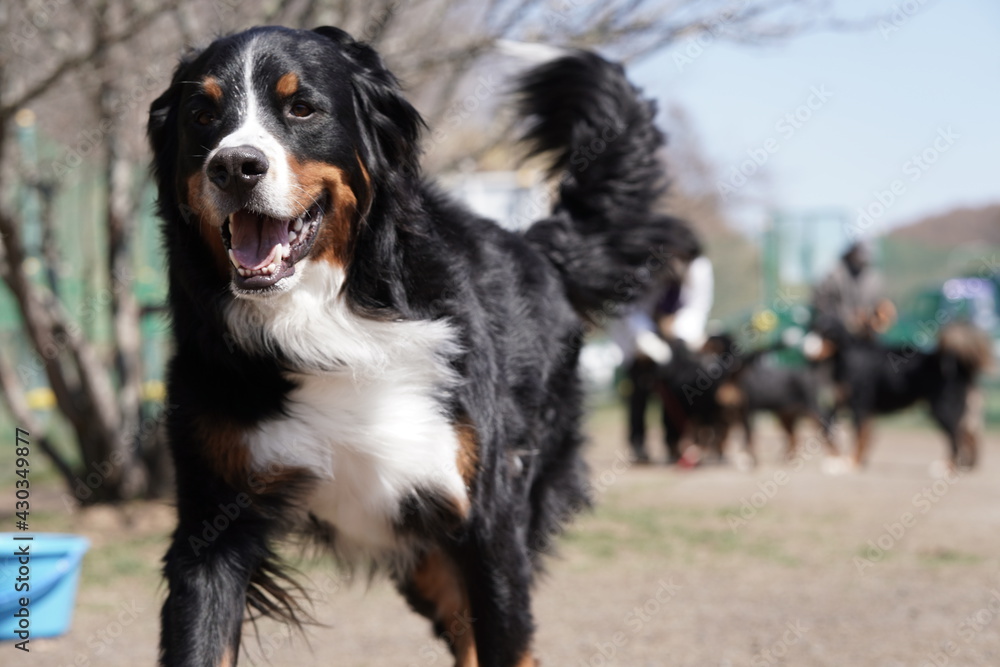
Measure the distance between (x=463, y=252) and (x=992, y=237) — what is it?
2567cm

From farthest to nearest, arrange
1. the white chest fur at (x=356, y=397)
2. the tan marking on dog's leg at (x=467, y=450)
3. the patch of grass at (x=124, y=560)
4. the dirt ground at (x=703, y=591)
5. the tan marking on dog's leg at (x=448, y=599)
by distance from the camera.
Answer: the patch of grass at (x=124, y=560) < the dirt ground at (x=703, y=591) < the tan marking on dog's leg at (x=448, y=599) < the tan marking on dog's leg at (x=467, y=450) < the white chest fur at (x=356, y=397)

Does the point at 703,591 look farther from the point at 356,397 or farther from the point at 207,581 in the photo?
the point at 207,581

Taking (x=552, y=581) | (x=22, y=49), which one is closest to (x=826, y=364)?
(x=552, y=581)

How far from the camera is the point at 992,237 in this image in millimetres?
25875

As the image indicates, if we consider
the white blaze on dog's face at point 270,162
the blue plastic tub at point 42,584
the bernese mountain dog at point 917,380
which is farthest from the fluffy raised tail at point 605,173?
the bernese mountain dog at point 917,380

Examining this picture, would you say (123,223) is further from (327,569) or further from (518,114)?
(518,114)

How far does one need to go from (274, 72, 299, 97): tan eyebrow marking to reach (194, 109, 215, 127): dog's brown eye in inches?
7.2

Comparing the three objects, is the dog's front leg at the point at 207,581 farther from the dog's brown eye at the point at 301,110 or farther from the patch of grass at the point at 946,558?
the patch of grass at the point at 946,558

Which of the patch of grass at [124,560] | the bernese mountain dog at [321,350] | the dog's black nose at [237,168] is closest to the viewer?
the dog's black nose at [237,168]

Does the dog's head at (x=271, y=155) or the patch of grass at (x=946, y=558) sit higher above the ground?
the dog's head at (x=271, y=155)

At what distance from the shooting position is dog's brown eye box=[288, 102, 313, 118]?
2.74m

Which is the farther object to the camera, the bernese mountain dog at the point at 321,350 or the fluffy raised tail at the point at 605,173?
the fluffy raised tail at the point at 605,173

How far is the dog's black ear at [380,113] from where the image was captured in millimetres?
2967

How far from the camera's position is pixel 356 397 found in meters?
2.91
